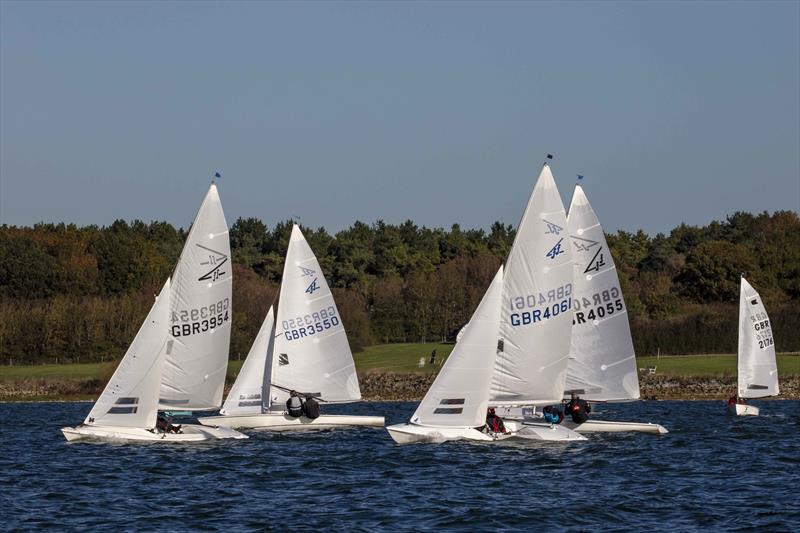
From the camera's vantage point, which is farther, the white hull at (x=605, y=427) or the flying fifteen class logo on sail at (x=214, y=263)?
the flying fifteen class logo on sail at (x=214, y=263)

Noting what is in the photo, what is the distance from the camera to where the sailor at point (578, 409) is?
146 ft

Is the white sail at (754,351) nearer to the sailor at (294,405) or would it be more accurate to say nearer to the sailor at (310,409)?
the sailor at (310,409)

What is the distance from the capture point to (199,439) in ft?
140

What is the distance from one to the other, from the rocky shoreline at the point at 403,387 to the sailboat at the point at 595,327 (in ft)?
107

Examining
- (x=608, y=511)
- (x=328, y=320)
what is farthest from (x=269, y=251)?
(x=608, y=511)

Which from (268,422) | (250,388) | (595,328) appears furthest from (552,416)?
(250,388)

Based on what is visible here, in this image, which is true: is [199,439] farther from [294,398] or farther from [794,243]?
[794,243]

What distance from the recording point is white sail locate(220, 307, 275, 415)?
159 ft

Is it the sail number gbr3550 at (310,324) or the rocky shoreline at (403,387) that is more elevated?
the sail number gbr3550 at (310,324)

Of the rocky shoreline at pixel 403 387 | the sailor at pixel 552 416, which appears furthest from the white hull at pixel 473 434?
the rocky shoreline at pixel 403 387

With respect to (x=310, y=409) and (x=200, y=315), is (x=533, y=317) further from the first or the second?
(x=200, y=315)

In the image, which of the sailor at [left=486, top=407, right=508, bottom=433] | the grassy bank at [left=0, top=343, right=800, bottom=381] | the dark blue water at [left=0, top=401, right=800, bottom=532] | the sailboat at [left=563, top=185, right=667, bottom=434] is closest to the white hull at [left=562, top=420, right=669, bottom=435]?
the sailboat at [left=563, top=185, right=667, bottom=434]

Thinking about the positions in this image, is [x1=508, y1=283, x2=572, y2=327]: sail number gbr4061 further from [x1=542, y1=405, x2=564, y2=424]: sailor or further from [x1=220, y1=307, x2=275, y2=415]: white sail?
[x1=220, y1=307, x2=275, y2=415]: white sail

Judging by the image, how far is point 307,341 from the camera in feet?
161
